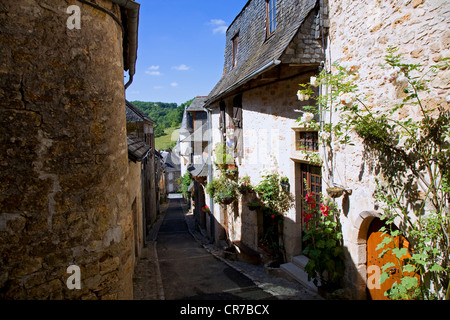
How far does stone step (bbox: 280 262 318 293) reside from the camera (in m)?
5.60

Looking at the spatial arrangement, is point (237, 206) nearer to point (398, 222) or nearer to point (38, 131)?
point (398, 222)

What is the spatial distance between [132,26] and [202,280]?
17.6 feet

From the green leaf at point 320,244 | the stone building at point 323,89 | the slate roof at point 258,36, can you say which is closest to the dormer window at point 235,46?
the slate roof at point 258,36

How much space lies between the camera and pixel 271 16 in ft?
25.3

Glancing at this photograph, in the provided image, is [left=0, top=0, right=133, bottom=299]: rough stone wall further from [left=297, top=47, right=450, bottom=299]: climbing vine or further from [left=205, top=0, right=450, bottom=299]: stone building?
[left=205, top=0, right=450, bottom=299]: stone building

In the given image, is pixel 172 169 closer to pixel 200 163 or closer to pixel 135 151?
pixel 200 163

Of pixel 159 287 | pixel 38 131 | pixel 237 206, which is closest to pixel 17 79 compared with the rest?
pixel 38 131

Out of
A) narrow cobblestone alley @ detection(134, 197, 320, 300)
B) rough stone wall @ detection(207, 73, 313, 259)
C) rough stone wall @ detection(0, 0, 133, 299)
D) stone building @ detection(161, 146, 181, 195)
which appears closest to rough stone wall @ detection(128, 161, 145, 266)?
narrow cobblestone alley @ detection(134, 197, 320, 300)

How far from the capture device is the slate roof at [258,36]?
5.58m

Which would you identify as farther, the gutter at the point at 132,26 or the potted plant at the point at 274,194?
the potted plant at the point at 274,194

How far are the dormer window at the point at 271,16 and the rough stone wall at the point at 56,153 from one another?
5379mm

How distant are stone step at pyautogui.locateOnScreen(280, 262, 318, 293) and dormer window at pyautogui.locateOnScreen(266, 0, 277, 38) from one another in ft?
18.5

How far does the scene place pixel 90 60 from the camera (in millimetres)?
2760

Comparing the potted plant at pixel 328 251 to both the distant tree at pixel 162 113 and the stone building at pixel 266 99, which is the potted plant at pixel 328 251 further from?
the distant tree at pixel 162 113
